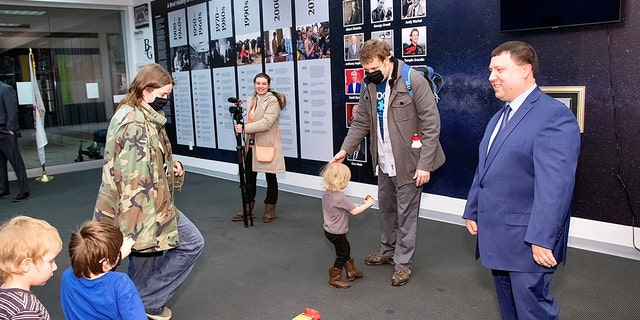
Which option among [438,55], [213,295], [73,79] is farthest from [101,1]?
[213,295]

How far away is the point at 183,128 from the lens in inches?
348

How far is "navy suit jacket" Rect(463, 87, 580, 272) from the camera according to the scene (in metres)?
1.98

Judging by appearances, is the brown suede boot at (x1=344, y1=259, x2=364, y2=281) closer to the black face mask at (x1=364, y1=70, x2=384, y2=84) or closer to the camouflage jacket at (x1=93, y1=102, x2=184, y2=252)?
the black face mask at (x1=364, y1=70, x2=384, y2=84)

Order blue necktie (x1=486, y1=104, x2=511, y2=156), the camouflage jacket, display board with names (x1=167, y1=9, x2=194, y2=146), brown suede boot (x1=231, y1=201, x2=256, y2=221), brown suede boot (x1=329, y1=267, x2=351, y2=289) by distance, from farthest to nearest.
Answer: display board with names (x1=167, y1=9, x2=194, y2=146), brown suede boot (x1=231, y1=201, x2=256, y2=221), brown suede boot (x1=329, y1=267, x2=351, y2=289), the camouflage jacket, blue necktie (x1=486, y1=104, x2=511, y2=156)

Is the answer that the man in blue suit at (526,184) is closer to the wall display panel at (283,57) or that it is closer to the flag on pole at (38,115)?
the wall display panel at (283,57)

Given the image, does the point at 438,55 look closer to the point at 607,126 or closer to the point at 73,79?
the point at 607,126

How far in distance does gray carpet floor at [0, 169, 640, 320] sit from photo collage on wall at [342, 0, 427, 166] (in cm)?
145

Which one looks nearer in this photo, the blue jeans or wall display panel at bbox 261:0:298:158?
the blue jeans

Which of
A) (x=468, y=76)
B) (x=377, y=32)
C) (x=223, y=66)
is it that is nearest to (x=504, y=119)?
(x=468, y=76)

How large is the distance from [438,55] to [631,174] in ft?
6.47

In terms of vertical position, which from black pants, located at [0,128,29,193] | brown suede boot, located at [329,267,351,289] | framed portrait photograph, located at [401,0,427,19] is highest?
framed portrait photograph, located at [401,0,427,19]

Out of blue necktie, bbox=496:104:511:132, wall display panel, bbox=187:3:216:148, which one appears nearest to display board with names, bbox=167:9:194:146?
wall display panel, bbox=187:3:216:148

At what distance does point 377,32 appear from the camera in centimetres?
562

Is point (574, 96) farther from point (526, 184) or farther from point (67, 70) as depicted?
point (67, 70)
